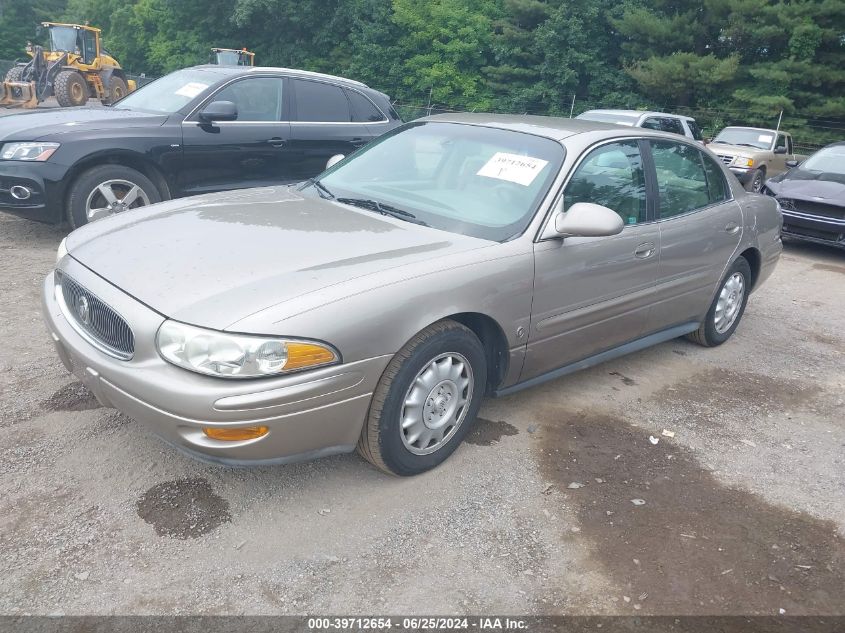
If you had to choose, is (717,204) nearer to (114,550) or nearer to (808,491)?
(808,491)

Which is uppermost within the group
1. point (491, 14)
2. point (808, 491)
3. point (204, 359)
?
point (491, 14)

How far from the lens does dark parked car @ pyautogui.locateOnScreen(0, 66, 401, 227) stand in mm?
5742

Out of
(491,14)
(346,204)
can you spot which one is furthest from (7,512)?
(491,14)

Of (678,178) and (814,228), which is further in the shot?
(814,228)

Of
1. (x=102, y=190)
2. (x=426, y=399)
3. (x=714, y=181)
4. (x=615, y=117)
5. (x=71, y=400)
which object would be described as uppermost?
(x=615, y=117)

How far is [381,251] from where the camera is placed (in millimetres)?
3049

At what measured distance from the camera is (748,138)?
49.6 ft

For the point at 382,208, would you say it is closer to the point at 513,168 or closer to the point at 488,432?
the point at 513,168

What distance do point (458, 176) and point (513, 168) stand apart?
1.03 feet

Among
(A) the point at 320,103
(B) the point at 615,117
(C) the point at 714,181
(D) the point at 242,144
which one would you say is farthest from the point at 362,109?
(B) the point at 615,117

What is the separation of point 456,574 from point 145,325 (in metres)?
1.49

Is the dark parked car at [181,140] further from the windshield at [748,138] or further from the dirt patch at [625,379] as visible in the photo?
the windshield at [748,138]

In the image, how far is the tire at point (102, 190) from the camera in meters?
5.84

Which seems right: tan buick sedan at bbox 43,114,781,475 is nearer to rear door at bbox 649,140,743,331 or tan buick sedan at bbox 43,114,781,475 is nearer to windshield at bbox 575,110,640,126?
rear door at bbox 649,140,743,331
